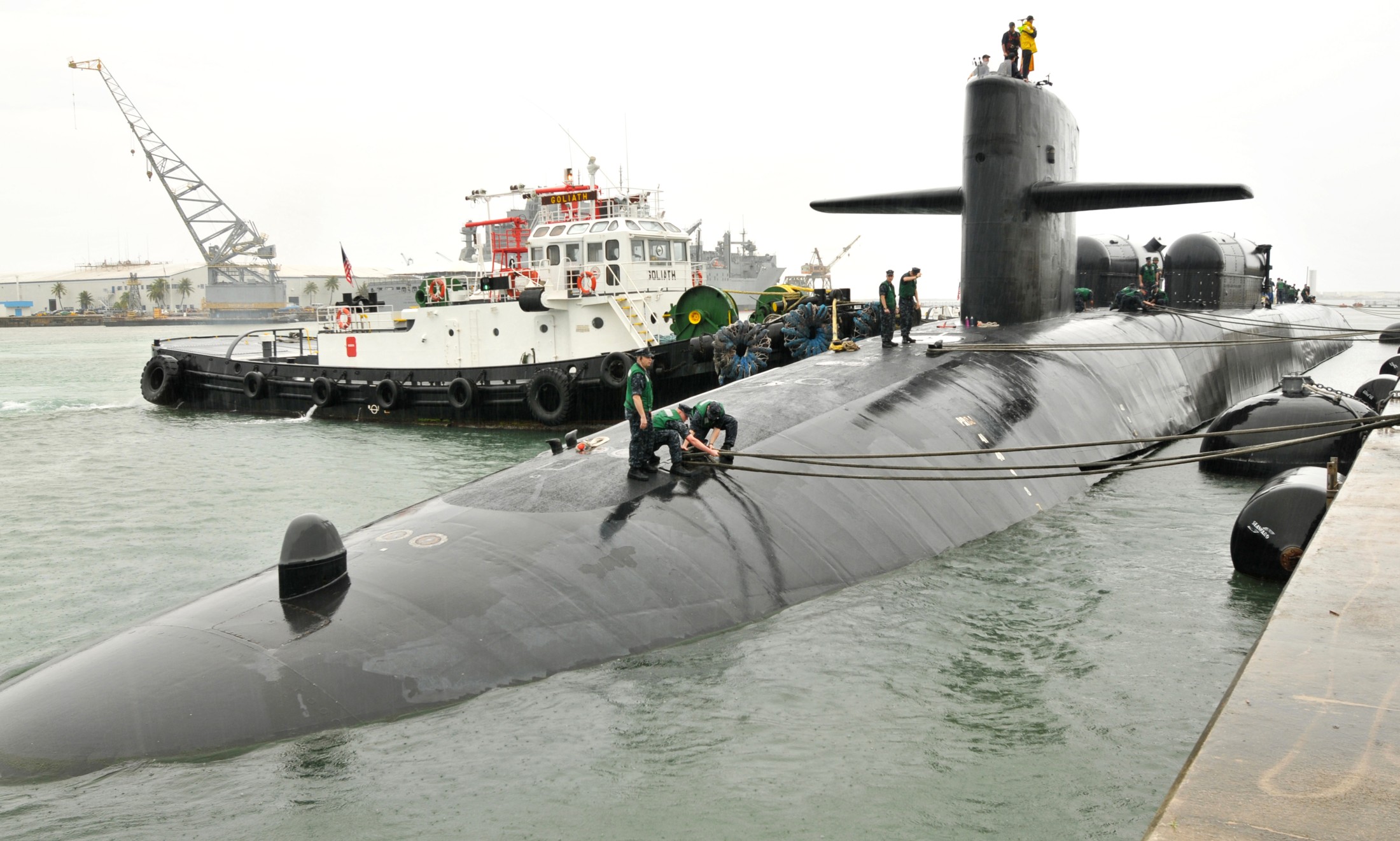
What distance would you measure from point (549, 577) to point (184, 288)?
148 meters

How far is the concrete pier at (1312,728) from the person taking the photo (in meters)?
3.48

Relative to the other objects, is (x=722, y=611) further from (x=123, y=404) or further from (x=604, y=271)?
(x=123, y=404)

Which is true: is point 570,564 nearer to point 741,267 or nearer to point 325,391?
point 325,391

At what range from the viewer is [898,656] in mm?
8008

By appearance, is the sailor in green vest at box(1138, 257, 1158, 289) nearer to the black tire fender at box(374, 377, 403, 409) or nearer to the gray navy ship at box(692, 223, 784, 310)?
the black tire fender at box(374, 377, 403, 409)

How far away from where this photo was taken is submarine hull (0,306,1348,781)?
616 cm

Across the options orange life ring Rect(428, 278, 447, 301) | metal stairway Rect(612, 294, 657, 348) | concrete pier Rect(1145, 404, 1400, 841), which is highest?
orange life ring Rect(428, 278, 447, 301)

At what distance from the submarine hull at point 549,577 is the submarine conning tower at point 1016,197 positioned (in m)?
4.51

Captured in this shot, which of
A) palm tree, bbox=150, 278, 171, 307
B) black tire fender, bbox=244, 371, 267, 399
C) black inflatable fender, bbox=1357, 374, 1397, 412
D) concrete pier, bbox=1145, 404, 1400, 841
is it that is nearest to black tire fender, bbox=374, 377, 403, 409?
black tire fender, bbox=244, 371, 267, 399

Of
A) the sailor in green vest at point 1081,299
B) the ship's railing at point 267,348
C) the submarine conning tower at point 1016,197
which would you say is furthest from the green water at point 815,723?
the ship's railing at point 267,348

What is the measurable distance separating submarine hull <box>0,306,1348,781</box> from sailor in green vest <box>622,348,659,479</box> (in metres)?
0.22

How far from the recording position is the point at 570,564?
25.7 feet

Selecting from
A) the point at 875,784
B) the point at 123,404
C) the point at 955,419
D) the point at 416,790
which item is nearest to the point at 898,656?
the point at 875,784

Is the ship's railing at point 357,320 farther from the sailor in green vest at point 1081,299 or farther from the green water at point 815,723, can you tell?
the sailor in green vest at point 1081,299
